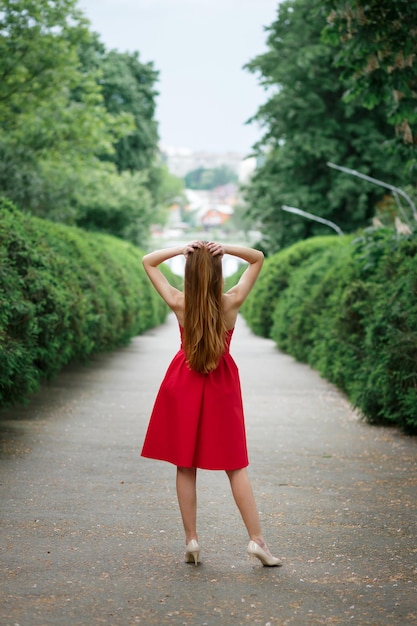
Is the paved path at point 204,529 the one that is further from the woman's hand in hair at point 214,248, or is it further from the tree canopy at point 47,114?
the tree canopy at point 47,114

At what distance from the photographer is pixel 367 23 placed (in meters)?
11.7

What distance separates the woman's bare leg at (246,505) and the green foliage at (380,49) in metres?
7.43

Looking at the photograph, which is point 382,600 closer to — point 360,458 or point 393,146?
point 360,458

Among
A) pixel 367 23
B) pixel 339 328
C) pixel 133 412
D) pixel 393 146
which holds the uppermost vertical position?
pixel 367 23

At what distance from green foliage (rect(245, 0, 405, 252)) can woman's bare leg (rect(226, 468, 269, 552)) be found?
35.1m

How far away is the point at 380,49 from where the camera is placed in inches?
468

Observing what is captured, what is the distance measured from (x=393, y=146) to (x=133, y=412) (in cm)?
525

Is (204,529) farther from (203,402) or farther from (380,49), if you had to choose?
(380,49)

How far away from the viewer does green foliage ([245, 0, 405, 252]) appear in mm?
40094

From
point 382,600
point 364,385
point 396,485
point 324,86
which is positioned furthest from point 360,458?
point 324,86

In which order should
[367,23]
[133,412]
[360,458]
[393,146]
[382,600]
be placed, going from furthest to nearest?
1. [393,146]
2. [133,412]
3. [367,23]
4. [360,458]
5. [382,600]

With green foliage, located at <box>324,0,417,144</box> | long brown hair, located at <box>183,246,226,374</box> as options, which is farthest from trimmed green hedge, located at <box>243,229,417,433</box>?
long brown hair, located at <box>183,246,226,374</box>

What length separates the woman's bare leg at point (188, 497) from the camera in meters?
5.56

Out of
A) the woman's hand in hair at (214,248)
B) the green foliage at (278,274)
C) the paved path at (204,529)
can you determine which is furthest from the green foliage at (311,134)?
the woman's hand in hair at (214,248)
